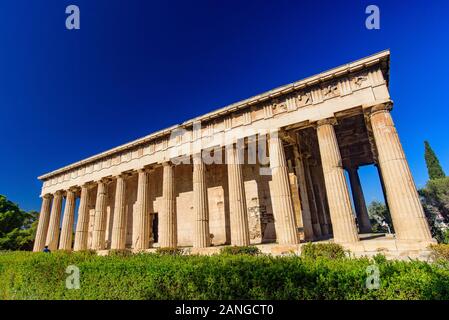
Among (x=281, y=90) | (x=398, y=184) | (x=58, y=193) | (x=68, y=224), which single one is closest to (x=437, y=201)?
(x=398, y=184)

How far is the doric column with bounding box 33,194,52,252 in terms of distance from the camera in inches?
940

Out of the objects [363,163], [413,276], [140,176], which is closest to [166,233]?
[140,176]

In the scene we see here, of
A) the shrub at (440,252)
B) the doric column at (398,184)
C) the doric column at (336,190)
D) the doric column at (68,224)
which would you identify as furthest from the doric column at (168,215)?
the shrub at (440,252)

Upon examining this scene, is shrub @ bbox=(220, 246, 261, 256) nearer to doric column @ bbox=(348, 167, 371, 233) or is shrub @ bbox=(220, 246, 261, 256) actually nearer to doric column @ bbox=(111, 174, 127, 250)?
doric column @ bbox=(111, 174, 127, 250)

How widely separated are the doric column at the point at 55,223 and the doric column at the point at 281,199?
22.3 metres

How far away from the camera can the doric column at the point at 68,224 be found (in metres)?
22.0

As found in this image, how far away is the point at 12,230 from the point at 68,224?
13.7 m

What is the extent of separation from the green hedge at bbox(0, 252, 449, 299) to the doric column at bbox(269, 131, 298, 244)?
268 inches

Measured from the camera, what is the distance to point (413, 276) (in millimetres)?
3867

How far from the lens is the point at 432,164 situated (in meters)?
34.4

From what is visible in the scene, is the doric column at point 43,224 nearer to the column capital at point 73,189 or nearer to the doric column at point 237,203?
the column capital at point 73,189

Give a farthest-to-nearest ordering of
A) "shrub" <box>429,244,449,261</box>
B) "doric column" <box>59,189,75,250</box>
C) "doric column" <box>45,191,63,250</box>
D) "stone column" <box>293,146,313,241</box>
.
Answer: "doric column" <box>45,191,63,250</box> < "doric column" <box>59,189,75,250</box> < "stone column" <box>293,146,313,241</box> < "shrub" <box>429,244,449,261</box>

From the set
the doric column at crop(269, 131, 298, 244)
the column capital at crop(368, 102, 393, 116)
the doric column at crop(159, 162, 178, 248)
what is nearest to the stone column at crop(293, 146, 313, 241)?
the doric column at crop(269, 131, 298, 244)
